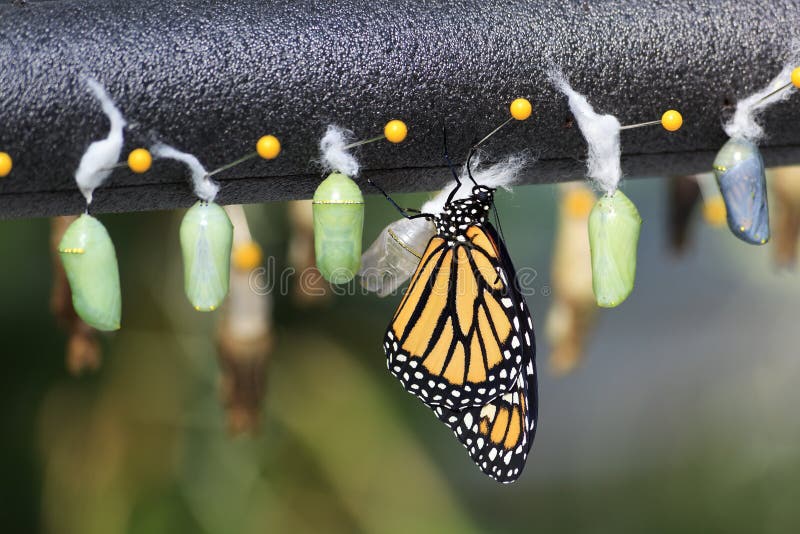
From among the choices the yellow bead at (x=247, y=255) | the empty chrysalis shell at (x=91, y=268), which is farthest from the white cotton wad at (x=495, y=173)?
the yellow bead at (x=247, y=255)

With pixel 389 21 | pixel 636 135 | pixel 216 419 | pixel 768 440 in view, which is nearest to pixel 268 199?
pixel 389 21

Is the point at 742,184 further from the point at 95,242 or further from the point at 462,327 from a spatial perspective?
the point at 95,242

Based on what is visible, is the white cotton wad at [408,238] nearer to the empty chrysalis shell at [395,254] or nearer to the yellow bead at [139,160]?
the empty chrysalis shell at [395,254]

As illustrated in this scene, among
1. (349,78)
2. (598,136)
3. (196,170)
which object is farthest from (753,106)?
(196,170)

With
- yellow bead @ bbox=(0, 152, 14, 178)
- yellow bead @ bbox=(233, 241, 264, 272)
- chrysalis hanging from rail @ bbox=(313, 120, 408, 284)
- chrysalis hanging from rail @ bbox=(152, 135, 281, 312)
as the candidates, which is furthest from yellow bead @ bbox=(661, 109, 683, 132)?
yellow bead @ bbox=(233, 241, 264, 272)

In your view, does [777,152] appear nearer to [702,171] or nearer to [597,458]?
[702,171]
